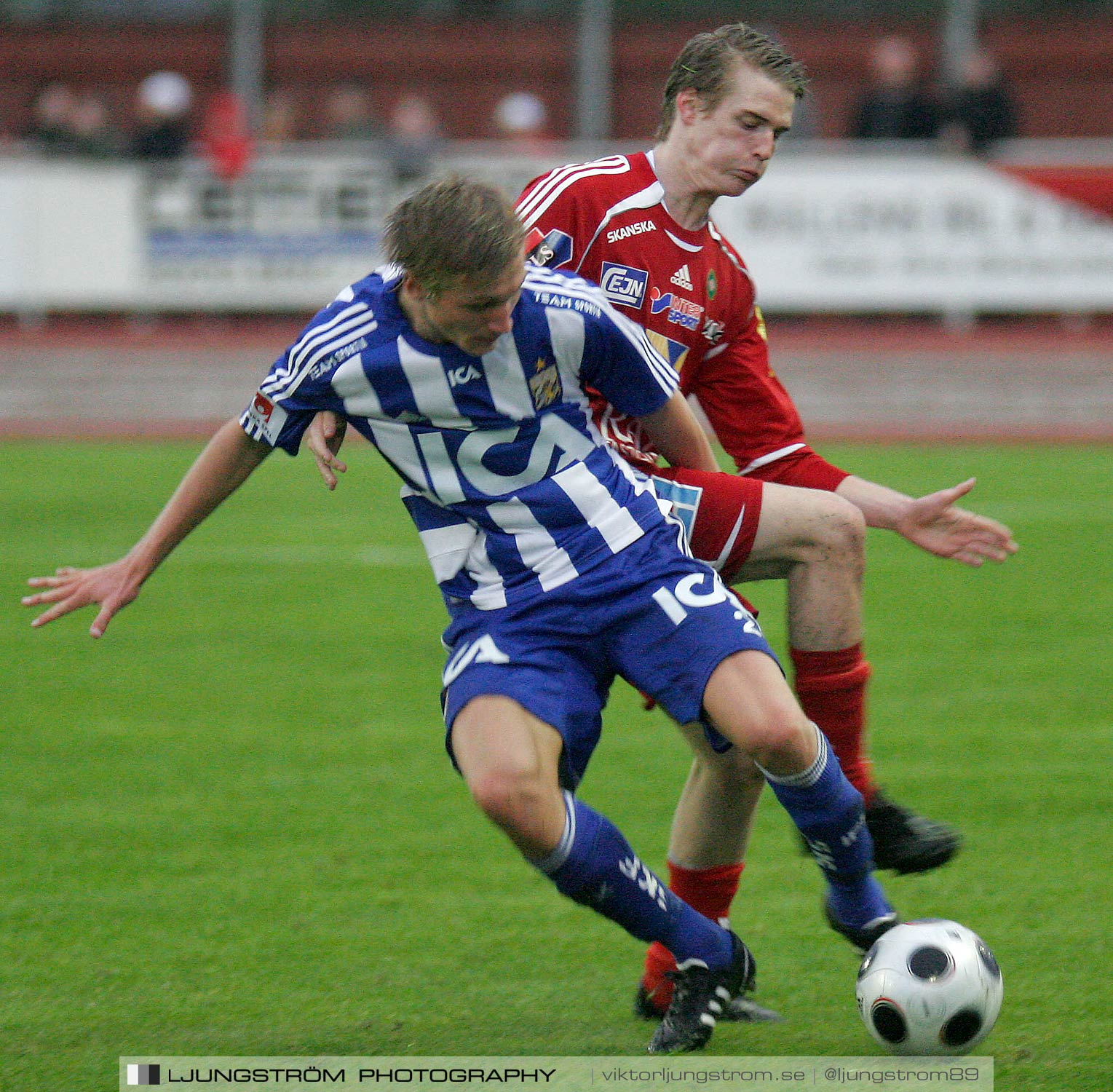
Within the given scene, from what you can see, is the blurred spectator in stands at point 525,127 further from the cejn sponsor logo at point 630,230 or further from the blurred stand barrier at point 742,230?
the cejn sponsor logo at point 630,230

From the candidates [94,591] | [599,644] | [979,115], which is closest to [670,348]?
[599,644]

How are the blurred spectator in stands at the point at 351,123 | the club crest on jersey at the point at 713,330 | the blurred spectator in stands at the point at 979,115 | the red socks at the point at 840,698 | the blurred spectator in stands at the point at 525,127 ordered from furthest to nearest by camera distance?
the blurred spectator in stands at the point at 351,123 → the blurred spectator in stands at the point at 525,127 → the blurred spectator in stands at the point at 979,115 → the club crest on jersey at the point at 713,330 → the red socks at the point at 840,698

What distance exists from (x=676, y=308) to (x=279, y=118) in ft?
50.1

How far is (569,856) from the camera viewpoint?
3.44 m

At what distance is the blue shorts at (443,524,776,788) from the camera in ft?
11.5

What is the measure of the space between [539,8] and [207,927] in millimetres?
18941

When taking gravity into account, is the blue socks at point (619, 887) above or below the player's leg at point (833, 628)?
below

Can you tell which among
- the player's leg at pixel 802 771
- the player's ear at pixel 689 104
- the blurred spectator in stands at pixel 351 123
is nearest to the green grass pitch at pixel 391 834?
the player's leg at pixel 802 771

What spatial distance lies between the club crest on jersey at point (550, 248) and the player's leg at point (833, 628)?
69cm

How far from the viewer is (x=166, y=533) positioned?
12.4 ft

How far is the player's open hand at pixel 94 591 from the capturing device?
3.80m

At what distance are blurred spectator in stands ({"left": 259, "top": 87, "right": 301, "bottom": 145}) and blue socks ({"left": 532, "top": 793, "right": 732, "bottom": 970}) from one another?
15.8 metres

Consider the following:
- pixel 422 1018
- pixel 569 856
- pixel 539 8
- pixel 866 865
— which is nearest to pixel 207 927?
pixel 422 1018

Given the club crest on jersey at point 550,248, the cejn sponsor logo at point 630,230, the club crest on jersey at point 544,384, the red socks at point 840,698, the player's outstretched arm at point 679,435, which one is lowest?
the red socks at point 840,698
